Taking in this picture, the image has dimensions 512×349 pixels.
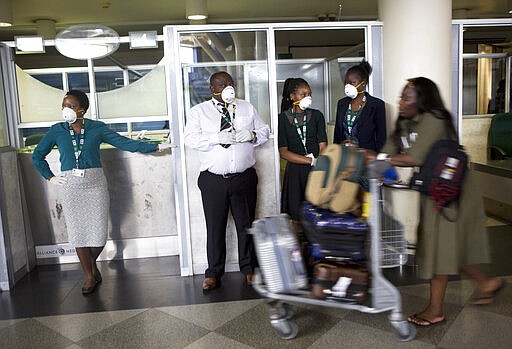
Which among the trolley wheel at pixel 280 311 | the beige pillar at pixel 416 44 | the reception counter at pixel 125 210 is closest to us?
the trolley wheel at pixel 280 311

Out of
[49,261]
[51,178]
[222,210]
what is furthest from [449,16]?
[49,261]

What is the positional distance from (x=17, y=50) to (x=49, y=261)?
1869 mm

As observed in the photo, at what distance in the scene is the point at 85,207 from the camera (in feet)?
11.6

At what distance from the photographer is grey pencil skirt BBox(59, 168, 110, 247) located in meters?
3.48

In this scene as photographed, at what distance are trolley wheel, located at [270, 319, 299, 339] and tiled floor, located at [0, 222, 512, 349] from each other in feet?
0.13

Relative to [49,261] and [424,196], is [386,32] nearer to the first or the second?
[424,196]

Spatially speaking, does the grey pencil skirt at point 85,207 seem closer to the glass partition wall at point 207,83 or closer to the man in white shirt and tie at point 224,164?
the glass partition wall at point 207,83

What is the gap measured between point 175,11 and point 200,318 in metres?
7.64

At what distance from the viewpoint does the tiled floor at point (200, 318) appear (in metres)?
2.62

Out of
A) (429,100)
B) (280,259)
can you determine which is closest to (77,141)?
(280,259)

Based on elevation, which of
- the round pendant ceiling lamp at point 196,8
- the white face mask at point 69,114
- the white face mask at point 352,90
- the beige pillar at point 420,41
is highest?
the round pendant ceiling lamp at point 196,8

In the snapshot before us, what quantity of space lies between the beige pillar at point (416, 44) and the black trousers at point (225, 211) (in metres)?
1.21

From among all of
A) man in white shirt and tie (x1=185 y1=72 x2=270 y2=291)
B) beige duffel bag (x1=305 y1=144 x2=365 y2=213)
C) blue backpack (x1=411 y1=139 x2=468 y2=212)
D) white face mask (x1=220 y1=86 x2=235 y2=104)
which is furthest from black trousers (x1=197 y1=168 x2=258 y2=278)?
blue backpack (x1=411 y1=139 x2=468 y2=212)

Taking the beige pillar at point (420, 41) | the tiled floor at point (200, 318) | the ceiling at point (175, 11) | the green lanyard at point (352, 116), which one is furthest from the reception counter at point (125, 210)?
the ceiling at point (175, 11)
